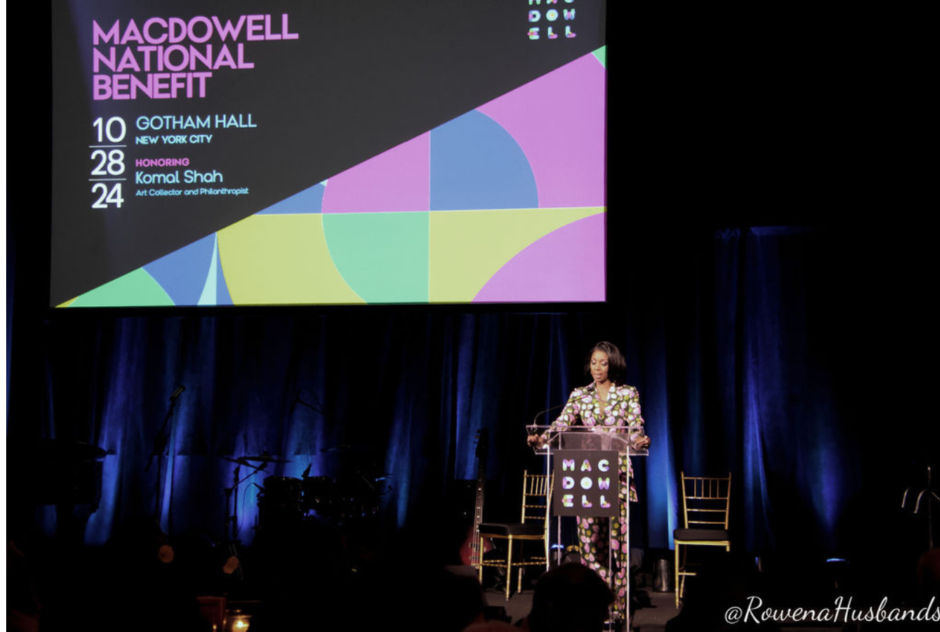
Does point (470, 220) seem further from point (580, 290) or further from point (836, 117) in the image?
point (836, 117)

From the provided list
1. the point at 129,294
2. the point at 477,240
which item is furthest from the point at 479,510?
the point at 129,294

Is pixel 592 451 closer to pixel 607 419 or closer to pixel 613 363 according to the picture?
pixel 607 419

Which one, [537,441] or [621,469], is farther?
[621,469]

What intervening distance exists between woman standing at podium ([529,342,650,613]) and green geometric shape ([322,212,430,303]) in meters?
1.14

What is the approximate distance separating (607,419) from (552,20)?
7.79 feet

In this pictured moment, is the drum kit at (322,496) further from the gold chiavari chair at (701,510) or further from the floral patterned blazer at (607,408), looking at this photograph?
the gold chiavari chair at (701,510)

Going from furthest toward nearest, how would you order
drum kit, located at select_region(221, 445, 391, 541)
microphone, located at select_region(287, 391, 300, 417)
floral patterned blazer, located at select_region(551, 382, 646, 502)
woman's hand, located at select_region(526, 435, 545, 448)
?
microphone, located at select_region(287, 391, 300, 417) → drum kit, located at select_region(221, 445, 391, 541) → floral patterned blazer, located at select_region(551, 382, 646, 502) → woman's hand, located at select_region(526, 435, 545, 448)

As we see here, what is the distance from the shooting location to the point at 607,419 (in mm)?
5148

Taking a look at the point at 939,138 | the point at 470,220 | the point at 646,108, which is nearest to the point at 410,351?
the point at 470,220

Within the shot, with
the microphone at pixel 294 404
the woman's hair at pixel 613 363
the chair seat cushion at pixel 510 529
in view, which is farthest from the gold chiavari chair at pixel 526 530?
the microphone at pixel 294 404

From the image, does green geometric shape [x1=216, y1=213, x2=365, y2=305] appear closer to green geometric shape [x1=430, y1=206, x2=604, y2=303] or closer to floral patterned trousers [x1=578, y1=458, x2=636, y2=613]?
green geometric shape [x1=430, y1=206, x2=604, y2=303]

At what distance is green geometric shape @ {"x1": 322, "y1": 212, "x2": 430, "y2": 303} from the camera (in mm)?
5594

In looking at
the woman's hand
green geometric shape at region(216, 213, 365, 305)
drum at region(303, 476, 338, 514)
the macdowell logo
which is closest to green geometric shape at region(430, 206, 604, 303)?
green geometric shape at region(216, 213, 365, 305)

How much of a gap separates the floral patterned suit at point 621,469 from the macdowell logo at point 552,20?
6.88 ft
